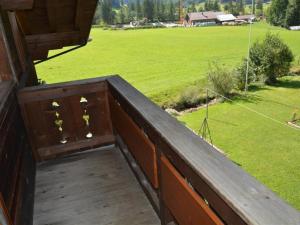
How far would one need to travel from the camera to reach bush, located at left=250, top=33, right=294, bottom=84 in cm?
2925

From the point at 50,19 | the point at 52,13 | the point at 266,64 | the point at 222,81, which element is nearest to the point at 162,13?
the point at 266,64

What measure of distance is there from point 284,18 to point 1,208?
87.7 metres

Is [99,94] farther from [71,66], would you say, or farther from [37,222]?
[71,66]

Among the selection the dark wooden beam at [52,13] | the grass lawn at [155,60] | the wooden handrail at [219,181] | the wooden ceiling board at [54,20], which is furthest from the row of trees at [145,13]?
the wooden handrail at [219,181]

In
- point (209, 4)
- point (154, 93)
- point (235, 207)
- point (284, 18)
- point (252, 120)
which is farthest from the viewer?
point (209, 4)

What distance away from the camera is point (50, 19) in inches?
166

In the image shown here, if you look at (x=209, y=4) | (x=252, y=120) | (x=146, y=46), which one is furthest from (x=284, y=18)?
(x=252, y=120)

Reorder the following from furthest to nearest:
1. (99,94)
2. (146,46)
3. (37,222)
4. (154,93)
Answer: (146,46), (154,93), (99,94), (37,222)

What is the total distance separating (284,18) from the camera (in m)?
78.4

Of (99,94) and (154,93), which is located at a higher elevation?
(99,94)

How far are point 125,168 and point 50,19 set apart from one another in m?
2.28

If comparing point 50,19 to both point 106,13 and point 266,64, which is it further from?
point 106,13

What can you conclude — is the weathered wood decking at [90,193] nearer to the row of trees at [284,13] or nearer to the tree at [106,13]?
the row of trees at [284,13]

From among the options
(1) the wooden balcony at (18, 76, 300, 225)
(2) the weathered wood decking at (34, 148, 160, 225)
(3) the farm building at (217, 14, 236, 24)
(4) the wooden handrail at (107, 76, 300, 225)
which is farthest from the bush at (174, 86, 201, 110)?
(3) the farm building at (217, 14, 236, 24)
